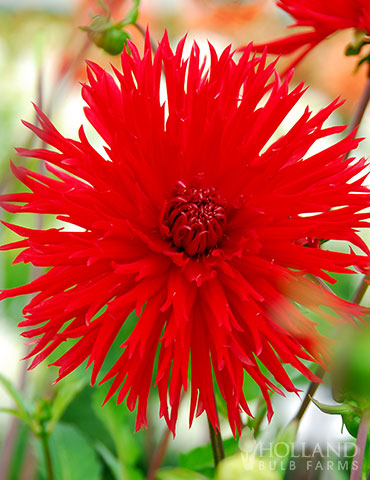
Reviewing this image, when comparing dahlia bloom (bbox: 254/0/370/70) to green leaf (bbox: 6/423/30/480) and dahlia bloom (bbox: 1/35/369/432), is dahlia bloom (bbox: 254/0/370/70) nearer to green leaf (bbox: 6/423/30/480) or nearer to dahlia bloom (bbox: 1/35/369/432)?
dahlia bloom (bbox: 1/35/369/432)

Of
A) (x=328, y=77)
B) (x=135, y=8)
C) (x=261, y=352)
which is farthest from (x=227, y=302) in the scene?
(x=328, y=77)

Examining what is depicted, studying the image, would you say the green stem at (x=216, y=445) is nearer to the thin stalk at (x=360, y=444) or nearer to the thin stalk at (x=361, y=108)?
the thin stalk at (x=360, y=444)

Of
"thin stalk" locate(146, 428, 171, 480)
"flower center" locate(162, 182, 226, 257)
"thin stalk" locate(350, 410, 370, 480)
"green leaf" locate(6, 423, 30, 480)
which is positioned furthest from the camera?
"green leaf" locate(6, 423, 30, 480)

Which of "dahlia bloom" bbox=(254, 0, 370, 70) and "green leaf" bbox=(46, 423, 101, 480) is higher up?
"dahlia bloom" bbox=(254, 0, 370, 70)

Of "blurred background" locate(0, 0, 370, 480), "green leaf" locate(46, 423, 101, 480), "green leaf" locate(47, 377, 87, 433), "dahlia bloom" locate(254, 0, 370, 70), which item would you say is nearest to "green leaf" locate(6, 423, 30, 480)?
"blurred background" locate(0, 0, 370, 480)

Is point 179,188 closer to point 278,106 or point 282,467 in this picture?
point 278,106
